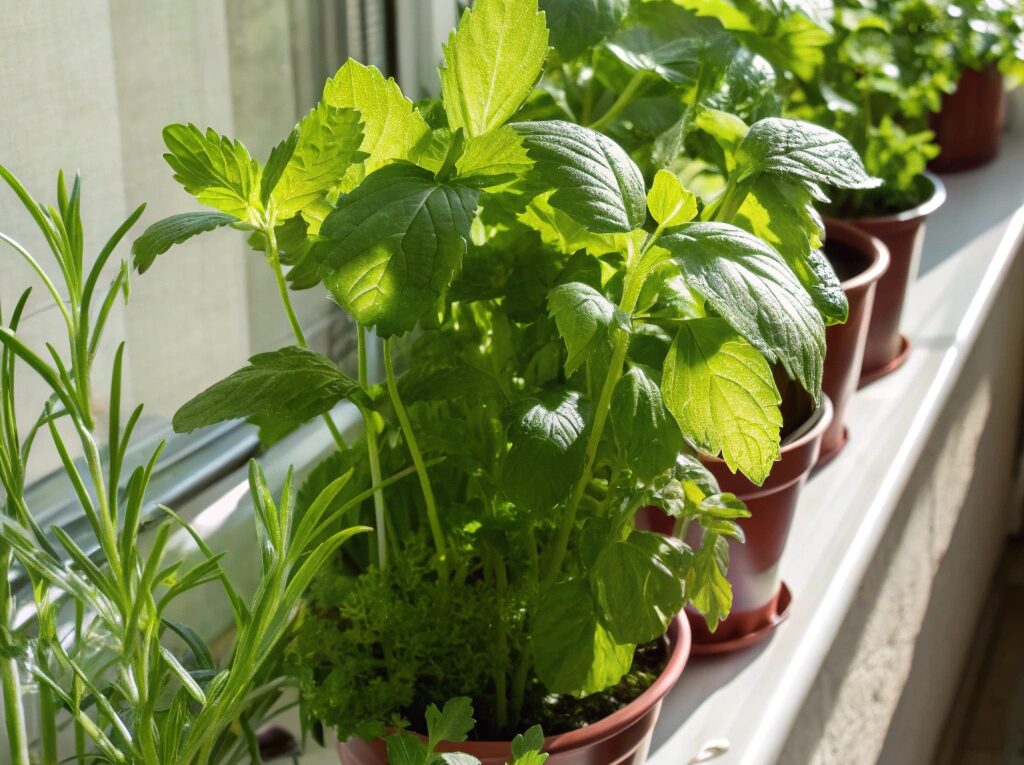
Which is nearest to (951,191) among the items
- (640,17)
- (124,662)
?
(640,17)

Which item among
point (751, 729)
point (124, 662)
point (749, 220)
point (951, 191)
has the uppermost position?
point (749, 220)

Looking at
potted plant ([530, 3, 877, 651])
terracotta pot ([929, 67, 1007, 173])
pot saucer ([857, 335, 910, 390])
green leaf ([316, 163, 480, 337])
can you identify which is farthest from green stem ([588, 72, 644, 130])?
terracotta pot ([929, 67, 1007, 173])

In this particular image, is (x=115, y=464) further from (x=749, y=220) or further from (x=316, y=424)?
(x=316, y=424)

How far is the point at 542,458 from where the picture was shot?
0.48 metres

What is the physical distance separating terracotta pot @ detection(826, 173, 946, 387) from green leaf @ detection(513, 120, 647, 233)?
66 cm

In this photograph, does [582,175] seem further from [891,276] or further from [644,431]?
[891,276]

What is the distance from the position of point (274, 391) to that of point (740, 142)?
0.76 feet

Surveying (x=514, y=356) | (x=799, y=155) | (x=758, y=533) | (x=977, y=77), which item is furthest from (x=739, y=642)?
(x=977, y=77)

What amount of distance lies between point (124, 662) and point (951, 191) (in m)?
1.36

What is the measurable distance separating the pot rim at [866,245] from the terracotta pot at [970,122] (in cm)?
54

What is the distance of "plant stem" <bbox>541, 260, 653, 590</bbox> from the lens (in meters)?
0.48

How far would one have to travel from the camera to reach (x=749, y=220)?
58cm

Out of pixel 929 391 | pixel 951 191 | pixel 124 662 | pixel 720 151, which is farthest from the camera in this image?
pixel 951 191

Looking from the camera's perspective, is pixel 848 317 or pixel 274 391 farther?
pixel 848 317
